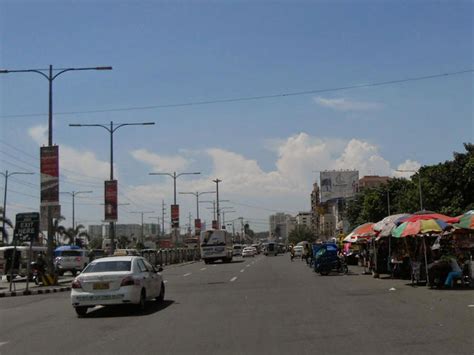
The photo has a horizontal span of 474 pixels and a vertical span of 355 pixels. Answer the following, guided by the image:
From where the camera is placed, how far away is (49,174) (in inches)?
1155

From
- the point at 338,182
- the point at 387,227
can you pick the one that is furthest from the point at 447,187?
the point at 338,182

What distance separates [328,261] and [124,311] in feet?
60.6

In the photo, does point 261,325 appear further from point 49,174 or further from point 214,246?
point 214,246

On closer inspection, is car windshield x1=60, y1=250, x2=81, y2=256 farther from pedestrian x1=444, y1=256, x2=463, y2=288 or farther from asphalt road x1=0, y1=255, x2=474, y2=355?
pedestrian x1=444, y1=256, x2=463, y2=288

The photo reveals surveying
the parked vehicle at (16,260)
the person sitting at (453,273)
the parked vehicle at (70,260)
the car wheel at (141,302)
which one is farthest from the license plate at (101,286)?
the parked vehicle at (70,260)

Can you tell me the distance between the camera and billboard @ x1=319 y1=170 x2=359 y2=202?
139 meters

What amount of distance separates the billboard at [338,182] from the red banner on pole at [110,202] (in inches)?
3993

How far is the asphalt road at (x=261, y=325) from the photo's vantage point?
10.7 meters

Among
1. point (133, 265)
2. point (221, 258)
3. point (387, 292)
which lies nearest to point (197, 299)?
point (133, 265)

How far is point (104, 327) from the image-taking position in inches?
549

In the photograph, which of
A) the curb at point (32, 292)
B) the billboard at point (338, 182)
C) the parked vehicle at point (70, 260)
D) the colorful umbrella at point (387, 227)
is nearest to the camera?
the colorful umbrella at point (387, 227)

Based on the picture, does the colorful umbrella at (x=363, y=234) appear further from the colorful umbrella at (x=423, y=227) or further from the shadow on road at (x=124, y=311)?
the shadow on road at (x=124, y=311)

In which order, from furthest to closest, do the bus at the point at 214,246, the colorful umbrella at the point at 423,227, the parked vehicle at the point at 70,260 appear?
the bus at the point at 214,246 → the parked vehicle at the point at 70,260 → the colorful umbrella at the point at 423,227

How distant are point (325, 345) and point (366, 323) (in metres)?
2.91
